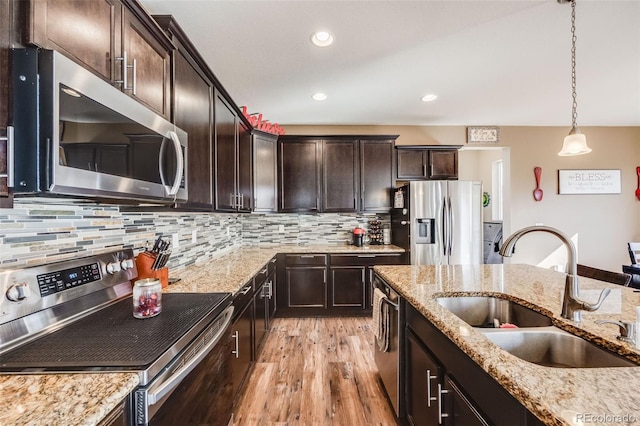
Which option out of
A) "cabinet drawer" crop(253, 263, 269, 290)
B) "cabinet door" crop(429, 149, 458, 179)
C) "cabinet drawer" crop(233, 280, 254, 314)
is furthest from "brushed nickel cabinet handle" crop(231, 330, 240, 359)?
"cabinet door" crop(429, 149, 458, 179)

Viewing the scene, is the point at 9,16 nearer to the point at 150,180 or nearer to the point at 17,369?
the point at 150,180

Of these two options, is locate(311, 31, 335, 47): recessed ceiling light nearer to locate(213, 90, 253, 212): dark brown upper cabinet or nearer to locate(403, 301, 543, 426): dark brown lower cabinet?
locate(213, 90, 253, 212): dark brown upper cabinet

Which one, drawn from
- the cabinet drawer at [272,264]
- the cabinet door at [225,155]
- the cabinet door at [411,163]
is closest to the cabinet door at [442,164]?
the cabinet door at [411,163]

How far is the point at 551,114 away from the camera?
3809 mm

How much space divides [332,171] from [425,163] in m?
1.28

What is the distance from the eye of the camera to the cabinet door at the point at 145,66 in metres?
1.19

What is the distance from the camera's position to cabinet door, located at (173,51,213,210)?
161 centimetres

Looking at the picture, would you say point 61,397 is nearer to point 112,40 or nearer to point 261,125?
point 112,40

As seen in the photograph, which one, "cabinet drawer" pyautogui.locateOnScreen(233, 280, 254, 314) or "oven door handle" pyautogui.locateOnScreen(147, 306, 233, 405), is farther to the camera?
"cabinet drawer" pyautogui.locateOnScreen(233, 280, 254, 314)

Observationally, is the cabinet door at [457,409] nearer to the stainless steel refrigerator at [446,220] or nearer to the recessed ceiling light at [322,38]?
the recessed ceiling light at [322,38]

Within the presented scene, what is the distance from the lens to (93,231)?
4.70 feet

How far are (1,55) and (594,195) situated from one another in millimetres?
6063

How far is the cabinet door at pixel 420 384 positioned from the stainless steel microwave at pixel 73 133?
1.39m

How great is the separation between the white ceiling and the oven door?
6.16ft
